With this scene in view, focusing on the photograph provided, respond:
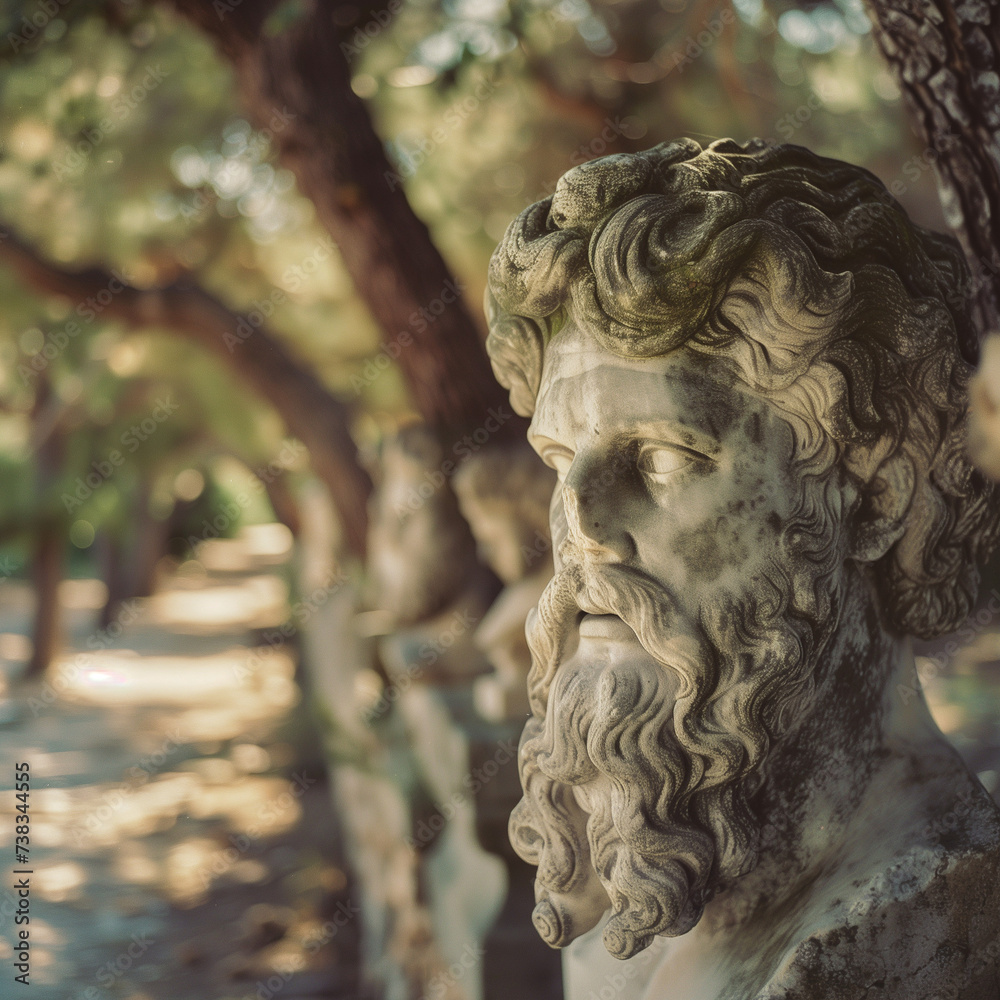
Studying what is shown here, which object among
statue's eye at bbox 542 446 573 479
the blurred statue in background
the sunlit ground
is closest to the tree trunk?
the sunlit ground

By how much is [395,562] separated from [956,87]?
3746mm

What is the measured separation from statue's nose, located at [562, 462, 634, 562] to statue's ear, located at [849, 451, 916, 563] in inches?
15.2

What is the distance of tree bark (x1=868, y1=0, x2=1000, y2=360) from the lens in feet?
5.93

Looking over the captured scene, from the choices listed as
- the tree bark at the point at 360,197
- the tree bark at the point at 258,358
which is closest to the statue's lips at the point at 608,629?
the tree bark at the point at 360,197

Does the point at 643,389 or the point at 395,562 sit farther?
the point at 395,562

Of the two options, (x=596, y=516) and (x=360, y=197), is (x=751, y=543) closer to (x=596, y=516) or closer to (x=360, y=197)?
(x=596, y=516)

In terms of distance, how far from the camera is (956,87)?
1862 mm

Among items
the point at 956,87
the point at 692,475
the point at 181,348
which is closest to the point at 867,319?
the point at 692,475

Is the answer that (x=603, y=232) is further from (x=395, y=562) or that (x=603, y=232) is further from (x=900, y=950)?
(x=395, y=562)

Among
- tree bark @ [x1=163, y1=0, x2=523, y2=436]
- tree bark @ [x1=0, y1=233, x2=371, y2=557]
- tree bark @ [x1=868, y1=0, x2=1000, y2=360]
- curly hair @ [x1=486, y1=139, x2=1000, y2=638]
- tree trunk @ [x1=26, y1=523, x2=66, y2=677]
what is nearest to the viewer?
curly hair @ [x1=486, y1=139, x2=1000, y2=638]

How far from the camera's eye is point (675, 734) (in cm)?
154

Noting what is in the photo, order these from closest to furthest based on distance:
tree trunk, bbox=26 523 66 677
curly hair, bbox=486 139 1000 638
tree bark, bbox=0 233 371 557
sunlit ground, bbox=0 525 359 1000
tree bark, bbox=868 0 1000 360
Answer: curly hair, bbox=486 139 1000 638 → tree bark, bbox=868 0 1000 360 → sunlit ground, bbox=0 525 359 1000 → tree bark, bbox=0 233 371 557 → tree trunk, bbox=26 523 66 677

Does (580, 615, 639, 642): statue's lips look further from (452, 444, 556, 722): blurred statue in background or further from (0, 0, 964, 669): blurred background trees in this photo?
(452, 444, 556, 722): blurred statue in background

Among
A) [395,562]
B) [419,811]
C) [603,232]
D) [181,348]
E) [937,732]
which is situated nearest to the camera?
[603,232]
